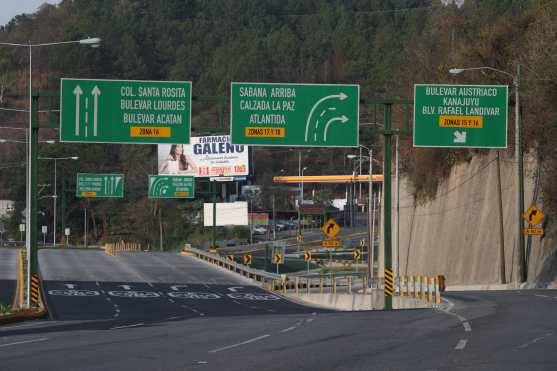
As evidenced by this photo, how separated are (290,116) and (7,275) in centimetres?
3087

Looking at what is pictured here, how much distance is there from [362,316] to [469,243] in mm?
32816

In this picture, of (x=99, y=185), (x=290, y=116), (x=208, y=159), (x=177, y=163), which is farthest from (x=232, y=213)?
(x=290, y=116)

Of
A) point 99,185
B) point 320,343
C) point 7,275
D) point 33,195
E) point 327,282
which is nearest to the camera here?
point 320,343

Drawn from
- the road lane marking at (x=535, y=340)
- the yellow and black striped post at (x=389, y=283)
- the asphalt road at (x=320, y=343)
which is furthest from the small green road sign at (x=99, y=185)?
the road lane marking at (x=535, y=340)

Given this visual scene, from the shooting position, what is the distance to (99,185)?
8512 centimetres

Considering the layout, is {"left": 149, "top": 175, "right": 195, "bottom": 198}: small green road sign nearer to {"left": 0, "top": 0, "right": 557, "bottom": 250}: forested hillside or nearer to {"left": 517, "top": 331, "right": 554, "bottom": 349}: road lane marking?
{"left": 0, "top": 0, "right": 557, "bottom": 250}: forested hillside

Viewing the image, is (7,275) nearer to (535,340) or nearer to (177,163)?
(535,340)

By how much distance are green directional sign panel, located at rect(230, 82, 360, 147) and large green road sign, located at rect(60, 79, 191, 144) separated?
1.75 meters

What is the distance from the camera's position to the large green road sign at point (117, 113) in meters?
32.2

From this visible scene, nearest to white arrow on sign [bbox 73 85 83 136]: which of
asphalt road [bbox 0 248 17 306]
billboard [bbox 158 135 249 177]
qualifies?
asphalt road [bbox 0 248 17 306]

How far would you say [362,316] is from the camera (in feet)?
82.0

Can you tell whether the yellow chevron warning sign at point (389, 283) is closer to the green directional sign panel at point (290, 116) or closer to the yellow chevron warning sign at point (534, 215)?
the green directional sign panel at point (290, 116)

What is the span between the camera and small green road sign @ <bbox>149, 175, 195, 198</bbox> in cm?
8719

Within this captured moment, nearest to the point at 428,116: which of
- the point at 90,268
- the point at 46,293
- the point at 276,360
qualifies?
the point at 276,360
